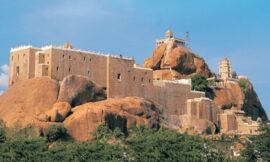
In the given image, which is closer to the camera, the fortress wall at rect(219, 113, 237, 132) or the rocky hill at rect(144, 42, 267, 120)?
the fortress wall at rect(219, 113, 237, 132)

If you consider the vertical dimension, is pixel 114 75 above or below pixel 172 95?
above

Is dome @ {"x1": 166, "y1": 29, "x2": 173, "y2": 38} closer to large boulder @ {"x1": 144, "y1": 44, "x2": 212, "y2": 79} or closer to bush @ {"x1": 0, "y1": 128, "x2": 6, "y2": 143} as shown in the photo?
large boulder @ {"x1": 144, "y1": 44, "x2": 212, "y2": 79}

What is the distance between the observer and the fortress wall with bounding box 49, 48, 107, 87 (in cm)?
8776

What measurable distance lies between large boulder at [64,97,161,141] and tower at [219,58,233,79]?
33.2m

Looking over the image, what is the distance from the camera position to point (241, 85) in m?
115

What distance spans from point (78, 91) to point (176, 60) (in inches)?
992

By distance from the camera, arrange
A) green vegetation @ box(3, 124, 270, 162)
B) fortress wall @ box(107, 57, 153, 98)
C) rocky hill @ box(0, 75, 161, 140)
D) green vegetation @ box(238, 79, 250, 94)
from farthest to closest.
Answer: green vegetation @ box(238, 79, 250, 94), fortress wall @ box(107, 57, 153, 98), rocky hill @ box(0, 75, 161, 140), green vegetation @ box(3, 124, 270, 162)

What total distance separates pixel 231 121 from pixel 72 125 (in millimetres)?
30429

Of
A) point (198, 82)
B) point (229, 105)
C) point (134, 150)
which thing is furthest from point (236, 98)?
point (134, 150)

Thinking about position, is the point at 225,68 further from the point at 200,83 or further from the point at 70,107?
the point at 70,107

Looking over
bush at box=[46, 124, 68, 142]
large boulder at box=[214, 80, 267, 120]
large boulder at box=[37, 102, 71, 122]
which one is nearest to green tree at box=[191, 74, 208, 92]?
large boulder at box=[214, 80, 267, 120]

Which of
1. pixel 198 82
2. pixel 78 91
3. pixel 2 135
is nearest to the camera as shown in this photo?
pixel 2 135

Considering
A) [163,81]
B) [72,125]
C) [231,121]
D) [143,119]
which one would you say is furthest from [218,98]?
[72,125]

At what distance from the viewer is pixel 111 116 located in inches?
3349
